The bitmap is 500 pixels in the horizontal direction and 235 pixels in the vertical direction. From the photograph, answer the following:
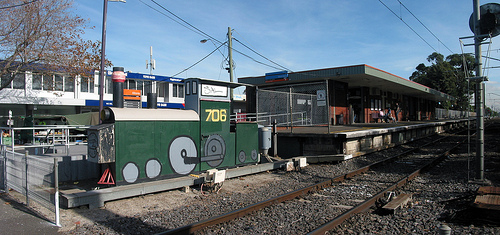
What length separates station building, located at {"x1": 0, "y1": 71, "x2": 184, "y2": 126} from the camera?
2516cm

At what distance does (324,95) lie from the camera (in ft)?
45.1

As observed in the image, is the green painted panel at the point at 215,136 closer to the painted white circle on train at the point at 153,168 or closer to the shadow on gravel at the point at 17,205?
the painted white circle on train at the point at 153,168

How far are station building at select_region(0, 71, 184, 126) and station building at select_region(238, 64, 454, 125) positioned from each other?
363 inches

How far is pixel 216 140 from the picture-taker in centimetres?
911

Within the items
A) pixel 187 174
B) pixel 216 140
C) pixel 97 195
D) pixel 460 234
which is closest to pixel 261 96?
pixel 216 140

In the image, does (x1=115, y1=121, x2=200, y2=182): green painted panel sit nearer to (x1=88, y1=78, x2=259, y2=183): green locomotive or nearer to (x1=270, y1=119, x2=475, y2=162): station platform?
(x1=88, y1=78, x2=259, y2=183): green locomotive

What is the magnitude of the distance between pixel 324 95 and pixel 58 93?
81.3 ft

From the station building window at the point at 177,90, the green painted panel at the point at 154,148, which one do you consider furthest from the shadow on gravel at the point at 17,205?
the station building window at the point at 177,90

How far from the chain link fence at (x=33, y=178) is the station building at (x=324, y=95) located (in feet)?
29.5

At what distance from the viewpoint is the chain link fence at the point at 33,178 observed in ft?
17.6

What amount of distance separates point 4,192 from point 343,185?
869 centimetres

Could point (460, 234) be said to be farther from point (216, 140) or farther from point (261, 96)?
point (261, 96)

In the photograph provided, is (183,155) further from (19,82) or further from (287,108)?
(19,82)

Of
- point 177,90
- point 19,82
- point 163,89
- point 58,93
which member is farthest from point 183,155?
point 177,90
